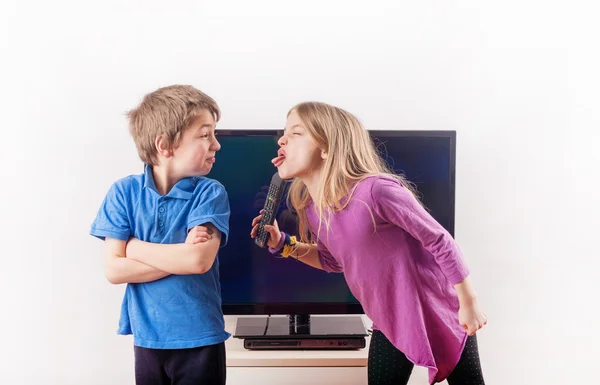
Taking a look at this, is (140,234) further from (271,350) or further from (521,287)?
(521,287)

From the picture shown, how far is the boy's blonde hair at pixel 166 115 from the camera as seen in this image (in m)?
1.55

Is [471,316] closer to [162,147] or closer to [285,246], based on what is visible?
[285,246]

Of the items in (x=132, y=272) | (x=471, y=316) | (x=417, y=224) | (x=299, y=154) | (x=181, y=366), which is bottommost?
(x=181, y=366)

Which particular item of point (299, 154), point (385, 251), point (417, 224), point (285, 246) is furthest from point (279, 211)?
point (417, 224)

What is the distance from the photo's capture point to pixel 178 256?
4.83 feet

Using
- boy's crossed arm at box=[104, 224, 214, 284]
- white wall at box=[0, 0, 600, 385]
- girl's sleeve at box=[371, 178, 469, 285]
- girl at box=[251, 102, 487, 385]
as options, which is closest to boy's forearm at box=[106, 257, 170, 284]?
boy's crossed arm at box=[104, 224, 214, 284]

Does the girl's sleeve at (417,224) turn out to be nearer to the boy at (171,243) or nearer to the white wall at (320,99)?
the boy at (171,243)

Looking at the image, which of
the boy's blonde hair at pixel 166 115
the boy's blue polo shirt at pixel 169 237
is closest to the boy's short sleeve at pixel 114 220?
the boy's blue polo shirt at pixel 169 237

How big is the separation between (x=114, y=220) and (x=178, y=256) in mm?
190

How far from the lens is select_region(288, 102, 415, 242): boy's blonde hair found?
160 centimetres

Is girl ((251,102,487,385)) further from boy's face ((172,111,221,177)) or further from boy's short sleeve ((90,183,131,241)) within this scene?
boy's short sleeve ((90,183,131,241))

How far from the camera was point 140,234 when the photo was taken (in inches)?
60.9

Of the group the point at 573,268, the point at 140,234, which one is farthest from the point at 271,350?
the point at 573,268

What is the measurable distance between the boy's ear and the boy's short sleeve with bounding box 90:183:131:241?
126 millimetres
